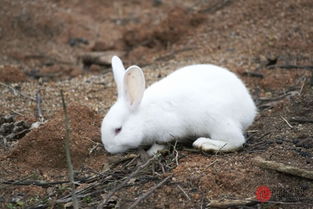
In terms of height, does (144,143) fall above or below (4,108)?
below

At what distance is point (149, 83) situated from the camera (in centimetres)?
725

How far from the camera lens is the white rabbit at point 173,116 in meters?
5.12

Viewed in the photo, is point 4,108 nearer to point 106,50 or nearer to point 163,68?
point 163,68

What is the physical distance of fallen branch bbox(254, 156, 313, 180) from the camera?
438 cm

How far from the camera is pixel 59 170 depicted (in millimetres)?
5273

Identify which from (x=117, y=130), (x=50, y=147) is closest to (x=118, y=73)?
(x=117, y=130)

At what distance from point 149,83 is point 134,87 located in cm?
201

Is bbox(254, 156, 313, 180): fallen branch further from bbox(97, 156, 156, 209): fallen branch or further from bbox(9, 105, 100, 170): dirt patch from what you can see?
bbox(9, 105, 100, 170): dirt patch

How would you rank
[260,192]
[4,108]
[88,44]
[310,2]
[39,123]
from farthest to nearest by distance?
[88,44] < [310,2] < [4,108] < [39,123] < [260,192]

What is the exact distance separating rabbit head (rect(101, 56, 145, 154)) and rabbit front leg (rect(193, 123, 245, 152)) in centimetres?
58

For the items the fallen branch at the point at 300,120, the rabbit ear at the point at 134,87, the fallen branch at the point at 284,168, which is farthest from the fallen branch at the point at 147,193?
the fallen branch at the point at 300,120

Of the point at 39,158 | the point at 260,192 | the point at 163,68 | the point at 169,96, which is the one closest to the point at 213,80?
the point at 169,96

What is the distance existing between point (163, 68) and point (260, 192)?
12.6 feet

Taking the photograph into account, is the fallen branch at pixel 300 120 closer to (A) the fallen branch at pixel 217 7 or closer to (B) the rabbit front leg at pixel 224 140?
(B) the rabbit front leg at pixel 224 140
